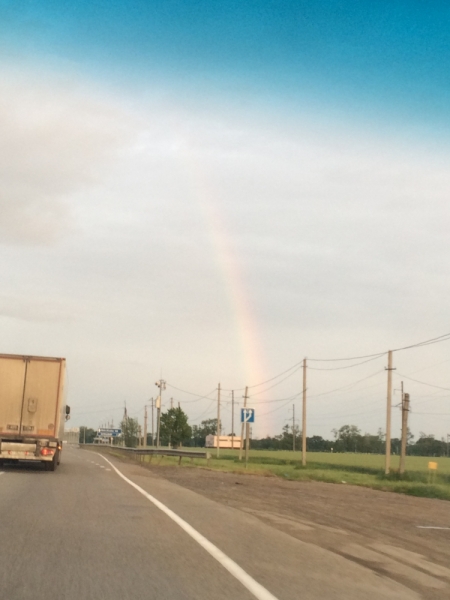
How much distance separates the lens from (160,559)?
9367 millimetres

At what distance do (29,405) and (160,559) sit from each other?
19.3 metres

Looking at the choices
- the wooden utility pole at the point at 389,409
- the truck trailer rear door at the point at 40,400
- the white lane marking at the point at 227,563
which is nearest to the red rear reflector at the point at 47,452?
Result: the truck trailer rear door at the point at 40,400

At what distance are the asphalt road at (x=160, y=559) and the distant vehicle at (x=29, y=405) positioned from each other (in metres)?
12.1

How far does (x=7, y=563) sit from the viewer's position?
8617 millimetres

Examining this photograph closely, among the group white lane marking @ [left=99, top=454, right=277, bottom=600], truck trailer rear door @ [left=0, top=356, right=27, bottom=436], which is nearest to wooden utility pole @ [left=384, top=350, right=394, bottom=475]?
truck trailer rear door @ [left=0, top=356, right=27, bottom=436]

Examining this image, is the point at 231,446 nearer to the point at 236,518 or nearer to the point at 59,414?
the point at 59,414

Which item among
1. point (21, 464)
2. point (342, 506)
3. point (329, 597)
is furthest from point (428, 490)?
point (329, 597)

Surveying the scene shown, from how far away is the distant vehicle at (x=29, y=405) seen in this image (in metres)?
27.5

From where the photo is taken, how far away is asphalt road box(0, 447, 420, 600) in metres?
7.61

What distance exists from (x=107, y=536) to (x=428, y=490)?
18.8 meters

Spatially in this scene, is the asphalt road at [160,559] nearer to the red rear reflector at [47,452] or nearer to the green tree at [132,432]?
the red rear reflector at [47,452]

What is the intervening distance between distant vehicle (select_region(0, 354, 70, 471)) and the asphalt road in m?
12.1

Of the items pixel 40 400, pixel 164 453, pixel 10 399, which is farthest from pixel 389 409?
pixel 10 399

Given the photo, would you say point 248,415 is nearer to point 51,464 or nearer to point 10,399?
point 51,464
